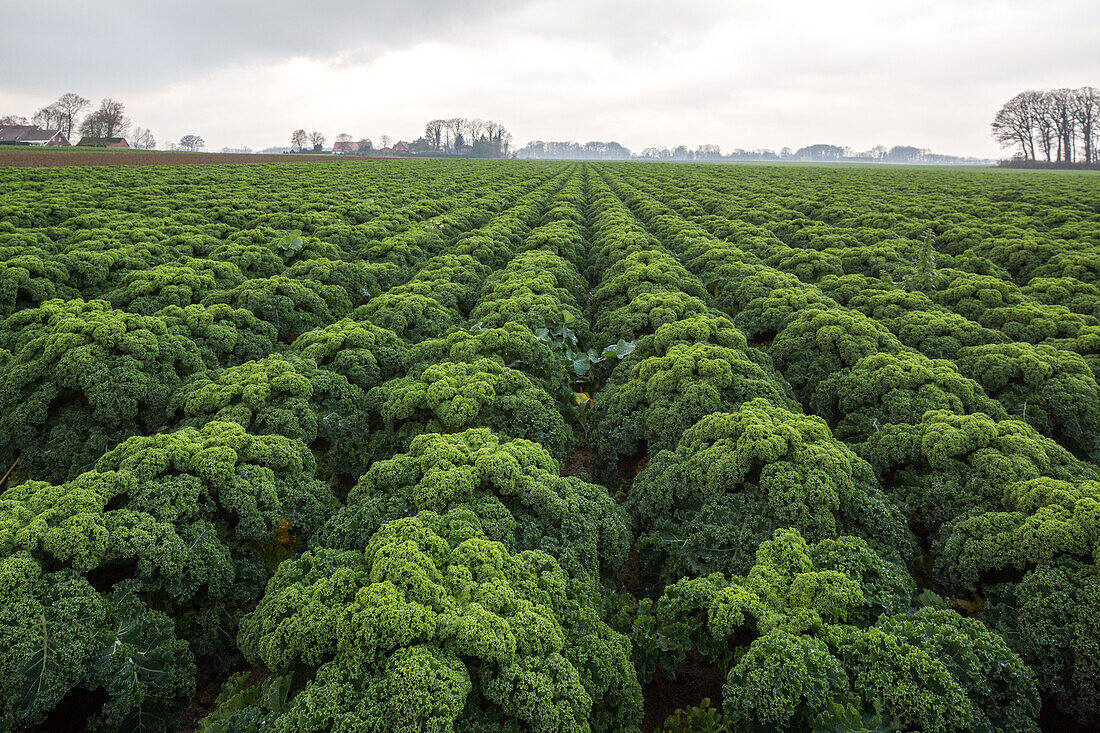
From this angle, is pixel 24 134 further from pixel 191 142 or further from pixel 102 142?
pixel 191 142

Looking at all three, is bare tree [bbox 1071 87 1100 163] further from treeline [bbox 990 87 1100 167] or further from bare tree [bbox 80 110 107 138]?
bare tree [bbox 80 110 107 138]

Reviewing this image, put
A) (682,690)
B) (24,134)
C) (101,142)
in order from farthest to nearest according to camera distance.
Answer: (24,134), (101,142), (682,690)

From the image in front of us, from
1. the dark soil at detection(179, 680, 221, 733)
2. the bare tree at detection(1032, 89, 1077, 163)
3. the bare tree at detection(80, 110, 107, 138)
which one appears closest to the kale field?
the dark soil at detection(179, 680, 221, 733)

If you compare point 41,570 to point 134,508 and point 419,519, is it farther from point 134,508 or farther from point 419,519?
point 419,519

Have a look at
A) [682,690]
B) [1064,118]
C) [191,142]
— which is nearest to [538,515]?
[682,690]

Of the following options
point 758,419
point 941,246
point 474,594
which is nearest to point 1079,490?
point 758,419
